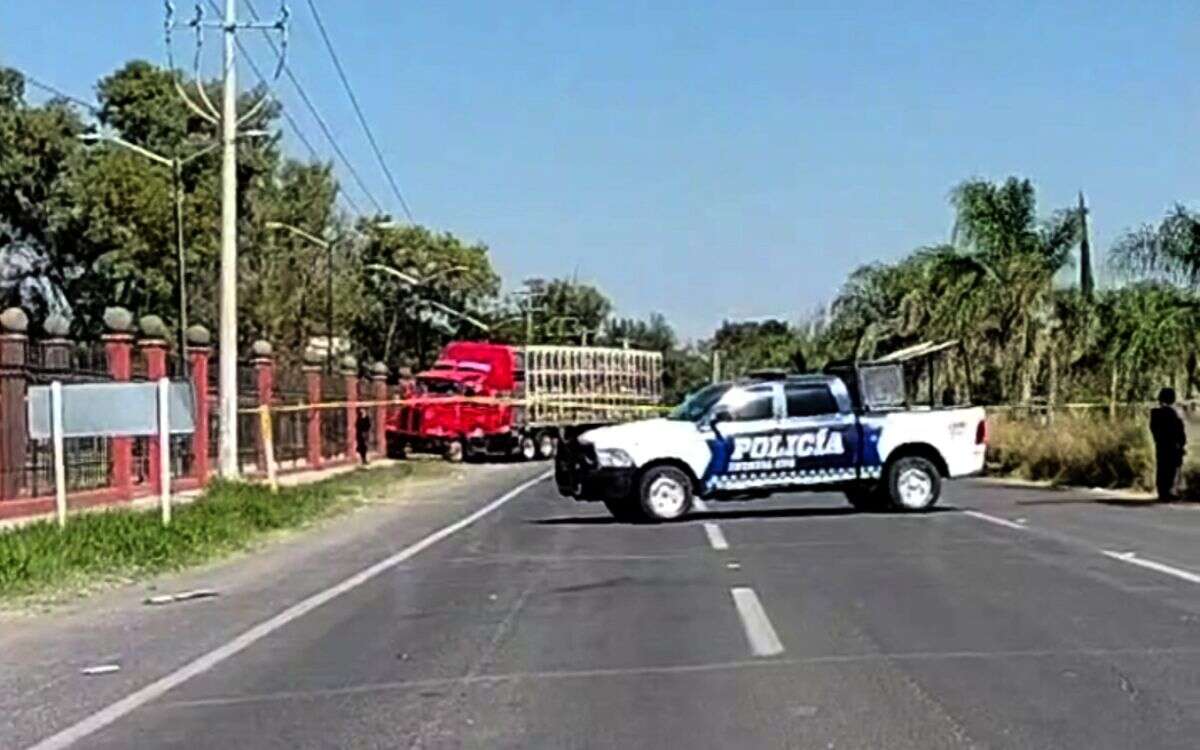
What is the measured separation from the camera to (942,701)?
10.2 metres

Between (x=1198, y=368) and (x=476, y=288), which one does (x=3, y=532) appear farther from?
(x=476, y=288)

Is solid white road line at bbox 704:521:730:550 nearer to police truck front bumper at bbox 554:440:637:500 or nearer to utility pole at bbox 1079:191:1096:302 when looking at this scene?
police truck front bumper at bbox 554:440:637:500

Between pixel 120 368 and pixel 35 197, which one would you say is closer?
pixel 120 368

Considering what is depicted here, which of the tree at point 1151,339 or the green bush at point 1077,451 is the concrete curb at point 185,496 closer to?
the green bush at point 1077,451

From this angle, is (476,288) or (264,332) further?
(476,288)

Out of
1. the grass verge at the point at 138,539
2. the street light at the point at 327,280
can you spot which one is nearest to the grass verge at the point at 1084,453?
the grass verge at the point at 138,539

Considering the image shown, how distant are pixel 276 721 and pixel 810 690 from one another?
280 centimetres

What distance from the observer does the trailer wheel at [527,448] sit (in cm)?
6569

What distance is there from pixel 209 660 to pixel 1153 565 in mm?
9154

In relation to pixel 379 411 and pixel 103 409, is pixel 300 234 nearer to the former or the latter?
pixel 379 411

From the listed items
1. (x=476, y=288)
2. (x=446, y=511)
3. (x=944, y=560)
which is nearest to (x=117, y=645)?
(x=944, y=560)

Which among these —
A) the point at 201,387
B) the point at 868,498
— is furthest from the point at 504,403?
the point at 868,498

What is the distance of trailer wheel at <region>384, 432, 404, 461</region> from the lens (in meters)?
66.2

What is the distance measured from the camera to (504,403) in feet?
208
